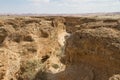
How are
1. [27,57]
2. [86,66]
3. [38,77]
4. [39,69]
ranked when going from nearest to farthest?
[86,66] → [38,77] → [39,69] → [27,57]

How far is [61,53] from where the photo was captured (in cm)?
2047

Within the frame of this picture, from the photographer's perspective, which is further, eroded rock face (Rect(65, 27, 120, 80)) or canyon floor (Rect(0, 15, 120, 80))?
canyon floor (Rect(0, 15, 120, 80))

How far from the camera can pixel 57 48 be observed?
2373 cm

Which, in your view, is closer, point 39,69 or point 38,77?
point 38,77

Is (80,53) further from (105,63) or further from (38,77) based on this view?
(38,77)

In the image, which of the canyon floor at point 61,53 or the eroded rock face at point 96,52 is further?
the canyon floor at point 61,53

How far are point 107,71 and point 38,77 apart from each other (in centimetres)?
578

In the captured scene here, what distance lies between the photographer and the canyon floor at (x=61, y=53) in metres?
12.1

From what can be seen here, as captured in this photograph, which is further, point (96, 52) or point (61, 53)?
point (61, 53)

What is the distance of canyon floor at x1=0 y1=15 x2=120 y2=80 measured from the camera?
1209 centimetres

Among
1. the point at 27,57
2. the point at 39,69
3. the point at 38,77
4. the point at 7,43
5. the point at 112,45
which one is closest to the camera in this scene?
the point at 112,45

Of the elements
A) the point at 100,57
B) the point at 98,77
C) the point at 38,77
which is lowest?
the point at 38,77

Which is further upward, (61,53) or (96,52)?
(96,52)

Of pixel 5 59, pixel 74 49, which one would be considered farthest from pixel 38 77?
pixel 74 49
